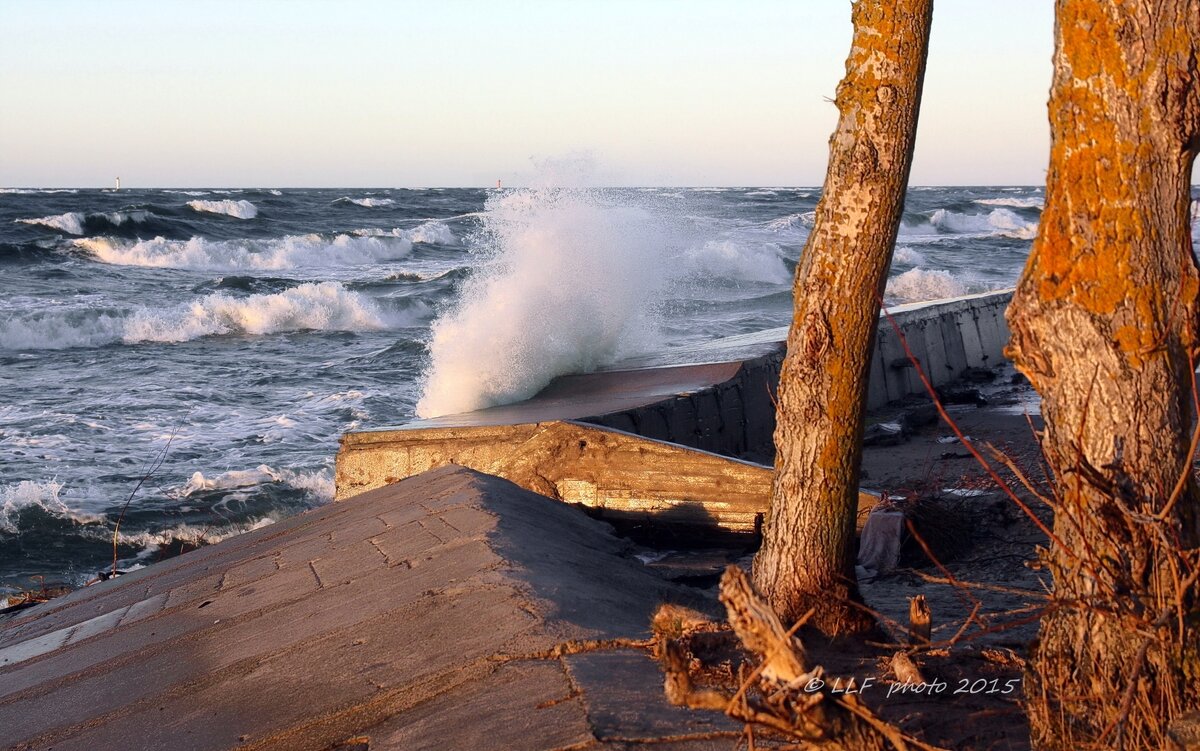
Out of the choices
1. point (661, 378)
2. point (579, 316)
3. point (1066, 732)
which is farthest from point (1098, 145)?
point (579, 316)

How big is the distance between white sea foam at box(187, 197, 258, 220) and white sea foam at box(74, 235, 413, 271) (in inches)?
261

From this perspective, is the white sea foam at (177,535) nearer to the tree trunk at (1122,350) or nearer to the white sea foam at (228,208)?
the tree trunk at (1122,350)

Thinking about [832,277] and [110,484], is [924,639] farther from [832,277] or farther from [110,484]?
[110,484]

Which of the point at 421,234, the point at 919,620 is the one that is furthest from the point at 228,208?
the point at 919,620

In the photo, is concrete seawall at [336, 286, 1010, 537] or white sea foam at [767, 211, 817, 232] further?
white sea foam at [767, 211, 817, 232]

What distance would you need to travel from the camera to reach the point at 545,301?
11852mm

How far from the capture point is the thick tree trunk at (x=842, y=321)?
382 cm

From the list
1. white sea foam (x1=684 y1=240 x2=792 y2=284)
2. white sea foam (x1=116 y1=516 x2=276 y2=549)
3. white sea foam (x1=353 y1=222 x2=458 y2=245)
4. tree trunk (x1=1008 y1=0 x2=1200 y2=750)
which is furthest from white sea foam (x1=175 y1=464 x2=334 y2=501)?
white sea foam (x1=353 y1=222 x2=458 y2=245)

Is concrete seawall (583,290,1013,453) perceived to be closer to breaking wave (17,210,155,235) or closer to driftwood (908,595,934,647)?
driftwood (908,595,934,647)

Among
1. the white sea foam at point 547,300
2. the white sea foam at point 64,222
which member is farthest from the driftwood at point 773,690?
A: the white sea foam at point 64,222

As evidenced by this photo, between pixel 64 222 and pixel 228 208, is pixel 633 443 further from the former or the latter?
pixel 228 208

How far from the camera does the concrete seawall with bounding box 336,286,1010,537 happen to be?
6746mm

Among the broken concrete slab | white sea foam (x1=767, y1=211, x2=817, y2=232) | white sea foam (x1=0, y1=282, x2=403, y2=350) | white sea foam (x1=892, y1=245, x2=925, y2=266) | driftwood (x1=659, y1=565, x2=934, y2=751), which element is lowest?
white sea foam (x1=0, y1=282, x2=403, y2=350)

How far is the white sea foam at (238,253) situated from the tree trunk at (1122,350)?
33077mm
